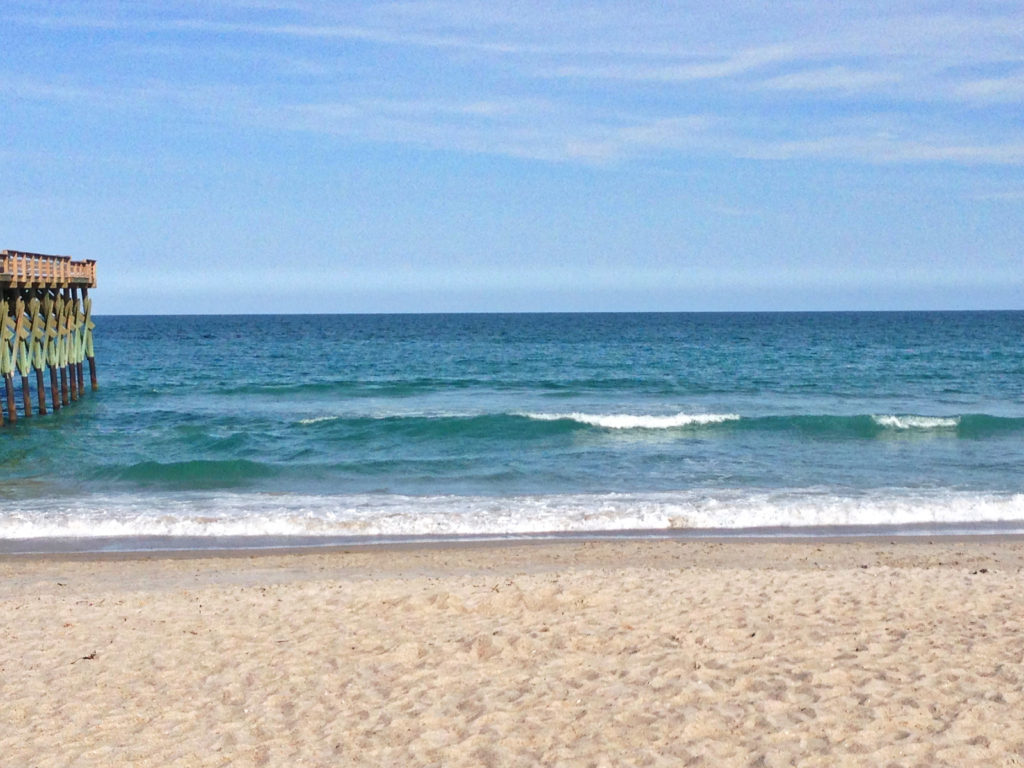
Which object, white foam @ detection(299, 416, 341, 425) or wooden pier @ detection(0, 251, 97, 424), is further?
white foam @ detection(299, 416, 341, 425)

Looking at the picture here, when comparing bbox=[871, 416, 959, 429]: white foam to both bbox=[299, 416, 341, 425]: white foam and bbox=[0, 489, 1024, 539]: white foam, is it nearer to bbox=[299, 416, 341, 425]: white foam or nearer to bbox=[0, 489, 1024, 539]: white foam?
bbox=[0, 489, 1024, 539]: white foam

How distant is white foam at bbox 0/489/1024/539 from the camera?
14484 millimetres

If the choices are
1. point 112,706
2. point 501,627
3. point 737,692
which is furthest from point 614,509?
point 112,706

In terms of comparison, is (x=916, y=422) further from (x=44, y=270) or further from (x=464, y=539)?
(x=44, y=270)

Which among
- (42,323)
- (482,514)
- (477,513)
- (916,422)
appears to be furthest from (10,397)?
(916,422)

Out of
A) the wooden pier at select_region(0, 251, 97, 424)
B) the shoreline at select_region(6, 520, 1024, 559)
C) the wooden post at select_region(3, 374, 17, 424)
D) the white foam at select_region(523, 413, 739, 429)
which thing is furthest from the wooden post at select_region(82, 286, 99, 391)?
the shoreline at select_region(6, 520, 1024, 559)

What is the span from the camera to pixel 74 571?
1204 cm

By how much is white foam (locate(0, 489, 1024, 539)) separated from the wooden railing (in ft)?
28.6

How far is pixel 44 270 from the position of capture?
25.4m

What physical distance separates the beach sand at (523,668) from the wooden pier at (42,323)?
14.5m

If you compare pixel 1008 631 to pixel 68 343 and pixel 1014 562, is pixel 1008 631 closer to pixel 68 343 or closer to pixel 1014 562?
pixel 1014 562

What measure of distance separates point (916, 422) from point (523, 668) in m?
20.6

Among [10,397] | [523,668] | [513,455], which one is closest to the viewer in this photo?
[523,668]

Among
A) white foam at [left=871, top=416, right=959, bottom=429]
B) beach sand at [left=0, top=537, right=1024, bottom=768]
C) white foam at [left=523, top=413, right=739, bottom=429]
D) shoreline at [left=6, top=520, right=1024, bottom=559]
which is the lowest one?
shoreline at [left=6, top=520, right=1024, bottom=559]
